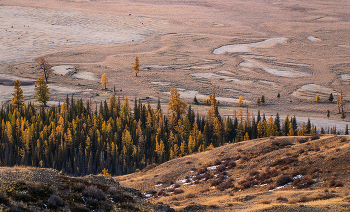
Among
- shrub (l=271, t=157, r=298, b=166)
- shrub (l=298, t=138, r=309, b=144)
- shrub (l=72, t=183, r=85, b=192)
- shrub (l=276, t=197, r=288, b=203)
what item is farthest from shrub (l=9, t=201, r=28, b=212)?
shrub (l=298, t=138, r=309, b=144)

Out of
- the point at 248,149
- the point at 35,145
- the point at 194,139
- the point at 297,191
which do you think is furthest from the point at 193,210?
the point at 35,145

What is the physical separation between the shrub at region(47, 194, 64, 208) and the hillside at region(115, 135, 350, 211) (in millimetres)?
11697

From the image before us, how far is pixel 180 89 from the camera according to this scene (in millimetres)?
184250

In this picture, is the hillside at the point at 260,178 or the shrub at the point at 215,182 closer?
the hillside at the point at 260,178

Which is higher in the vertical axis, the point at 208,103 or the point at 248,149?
the point at 248,149

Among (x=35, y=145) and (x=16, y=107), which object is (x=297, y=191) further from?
(x=16, y=107)

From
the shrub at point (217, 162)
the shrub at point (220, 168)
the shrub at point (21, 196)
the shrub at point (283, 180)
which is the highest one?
the shrub at point (21, 196)

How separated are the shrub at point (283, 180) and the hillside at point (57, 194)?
16.9 metres

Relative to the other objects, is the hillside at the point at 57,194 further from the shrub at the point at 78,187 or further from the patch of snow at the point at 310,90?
the patch of snow at the point at 310,90

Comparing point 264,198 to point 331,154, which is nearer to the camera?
point 264,198

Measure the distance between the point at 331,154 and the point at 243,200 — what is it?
1403cm

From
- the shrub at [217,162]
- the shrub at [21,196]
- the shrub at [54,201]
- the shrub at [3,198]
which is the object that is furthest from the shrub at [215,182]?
the shrub at [3,198]

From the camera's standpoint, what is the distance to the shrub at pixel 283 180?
4256cm

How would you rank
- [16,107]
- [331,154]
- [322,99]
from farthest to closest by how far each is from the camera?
[322,99] → [16,107] → [331,154]
